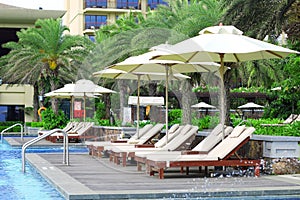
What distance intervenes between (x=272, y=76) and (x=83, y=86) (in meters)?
10.4

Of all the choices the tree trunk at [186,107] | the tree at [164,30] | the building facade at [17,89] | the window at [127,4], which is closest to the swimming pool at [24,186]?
the tree at [164,30]

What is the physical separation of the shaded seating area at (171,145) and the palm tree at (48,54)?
24.8 metres

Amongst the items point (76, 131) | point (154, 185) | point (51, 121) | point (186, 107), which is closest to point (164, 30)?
point (186, 107)

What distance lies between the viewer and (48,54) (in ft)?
134

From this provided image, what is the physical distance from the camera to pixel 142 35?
87.3ft

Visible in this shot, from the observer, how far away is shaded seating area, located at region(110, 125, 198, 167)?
14562 mm

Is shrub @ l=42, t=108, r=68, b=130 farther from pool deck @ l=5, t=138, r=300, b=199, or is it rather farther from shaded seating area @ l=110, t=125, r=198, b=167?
pool deck @ l=5, t=138, r=300, b=199

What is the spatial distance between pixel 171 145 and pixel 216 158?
2.43 m

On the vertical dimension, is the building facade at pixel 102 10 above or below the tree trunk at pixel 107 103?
above

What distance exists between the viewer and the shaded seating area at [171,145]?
47.8 feet

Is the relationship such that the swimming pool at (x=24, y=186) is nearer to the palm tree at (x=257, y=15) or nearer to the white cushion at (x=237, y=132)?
the white cushion at (x=237, y=132)

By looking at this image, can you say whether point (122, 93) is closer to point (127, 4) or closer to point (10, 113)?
point (10, 113)

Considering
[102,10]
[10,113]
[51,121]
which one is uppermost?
[102,10]

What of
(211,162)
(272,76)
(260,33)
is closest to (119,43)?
(272,76)
